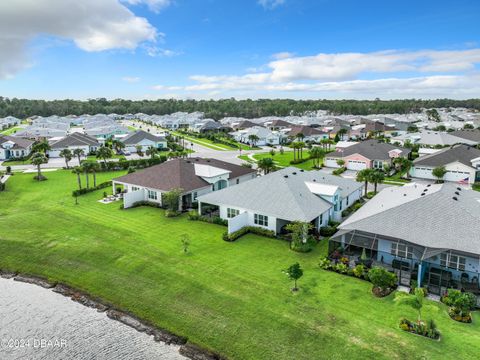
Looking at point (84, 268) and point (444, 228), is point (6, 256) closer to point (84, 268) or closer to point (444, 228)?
point (84, 268)

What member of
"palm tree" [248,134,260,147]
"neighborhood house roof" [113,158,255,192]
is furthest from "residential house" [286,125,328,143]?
"neighborhood house roof" [113,158,255,192]

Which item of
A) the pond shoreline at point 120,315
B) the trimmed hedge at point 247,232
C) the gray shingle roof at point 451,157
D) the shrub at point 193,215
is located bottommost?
the pond shoreline at point 120,315

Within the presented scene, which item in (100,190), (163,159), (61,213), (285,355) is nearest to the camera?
(285,355)

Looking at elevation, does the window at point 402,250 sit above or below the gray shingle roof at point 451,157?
below

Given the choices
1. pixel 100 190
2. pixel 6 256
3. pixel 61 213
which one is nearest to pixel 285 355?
pixel 6 256

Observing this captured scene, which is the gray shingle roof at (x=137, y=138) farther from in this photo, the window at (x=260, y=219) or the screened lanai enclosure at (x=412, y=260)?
the screened lanai enclosure at (x=412, y=260)

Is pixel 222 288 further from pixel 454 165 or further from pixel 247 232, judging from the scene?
pixel 454 165

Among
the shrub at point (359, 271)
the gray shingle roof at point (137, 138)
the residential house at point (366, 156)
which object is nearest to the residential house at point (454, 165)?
the residential house at point (366, 156)

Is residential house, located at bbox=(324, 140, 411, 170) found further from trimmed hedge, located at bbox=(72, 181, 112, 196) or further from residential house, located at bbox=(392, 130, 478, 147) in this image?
trimmed hedge, located at bbox=(72, 181, 112, 196)
